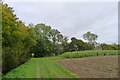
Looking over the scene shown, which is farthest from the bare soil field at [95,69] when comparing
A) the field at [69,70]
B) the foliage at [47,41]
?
the foliage at [47,41]

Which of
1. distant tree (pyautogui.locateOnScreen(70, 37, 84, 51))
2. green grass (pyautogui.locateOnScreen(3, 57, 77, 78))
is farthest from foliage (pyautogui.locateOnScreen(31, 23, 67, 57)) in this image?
green grass (pyautogui.locateOnScreen(3, 57, 77, 78))

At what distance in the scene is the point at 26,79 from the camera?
21.1 ft

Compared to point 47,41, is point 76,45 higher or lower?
lower

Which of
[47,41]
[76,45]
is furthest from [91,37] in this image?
[47,41]

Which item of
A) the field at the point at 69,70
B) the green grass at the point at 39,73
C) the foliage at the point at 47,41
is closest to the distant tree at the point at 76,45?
the foliage at the point at 47,41

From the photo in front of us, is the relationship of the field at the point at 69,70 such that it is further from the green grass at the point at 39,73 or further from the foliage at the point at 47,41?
the foliage at the point at 47,41

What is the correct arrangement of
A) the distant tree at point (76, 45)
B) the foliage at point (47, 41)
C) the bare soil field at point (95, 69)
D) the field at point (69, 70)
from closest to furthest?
1. the bare soil field at point (95, 69)
2. the field at point (69, 70)
3. the foliage at point (47, 41)
4. the distant tree at point (76, 45)

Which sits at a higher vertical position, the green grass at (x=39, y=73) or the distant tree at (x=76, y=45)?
the distant tree at (x=76, y=45)

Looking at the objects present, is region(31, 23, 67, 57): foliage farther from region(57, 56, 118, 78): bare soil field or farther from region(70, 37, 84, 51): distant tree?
region(57, 56, 118, 78): bare soil field

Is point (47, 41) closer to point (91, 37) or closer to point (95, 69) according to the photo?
point (91, 37)

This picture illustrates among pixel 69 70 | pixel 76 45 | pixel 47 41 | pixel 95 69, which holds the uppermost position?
pixel 47 41

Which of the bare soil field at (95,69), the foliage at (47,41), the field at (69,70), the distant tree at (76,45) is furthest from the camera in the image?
the distant tree at (76,45)

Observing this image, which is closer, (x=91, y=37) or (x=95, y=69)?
(x=95, y=69)

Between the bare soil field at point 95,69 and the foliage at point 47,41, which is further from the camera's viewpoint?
the foliage at point 47,41
